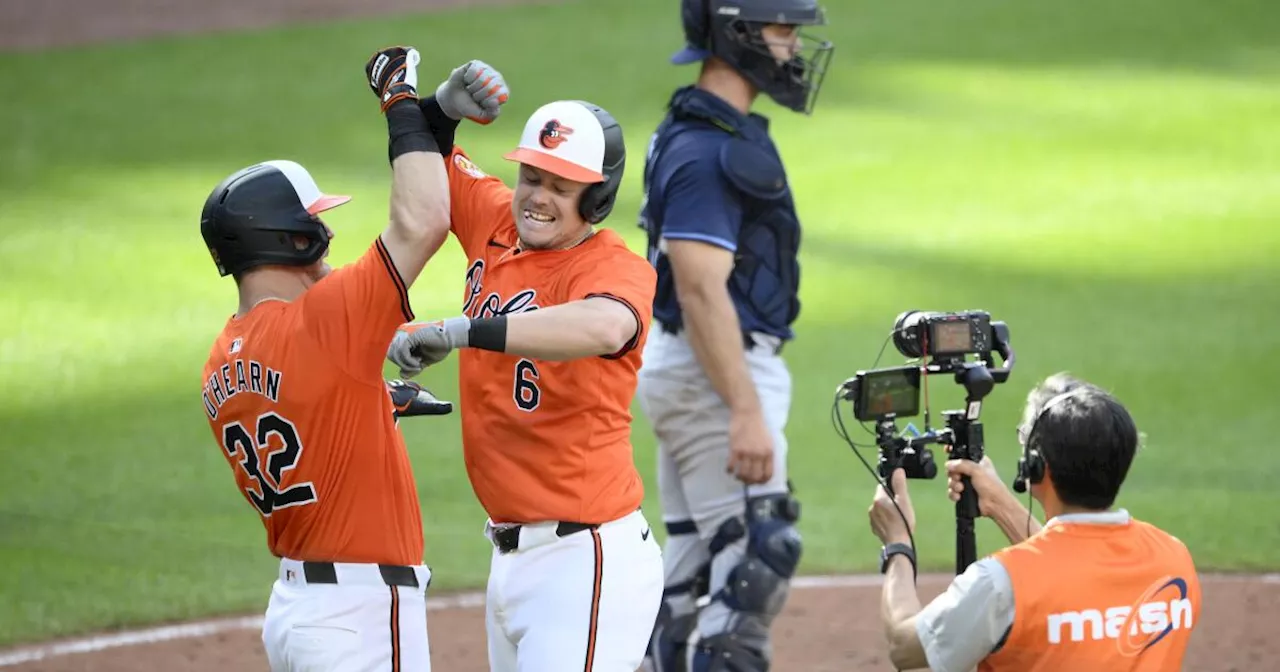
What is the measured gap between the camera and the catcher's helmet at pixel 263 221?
3.92m

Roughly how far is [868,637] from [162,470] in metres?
4.03

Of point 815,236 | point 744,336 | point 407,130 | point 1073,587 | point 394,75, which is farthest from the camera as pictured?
point 815,236

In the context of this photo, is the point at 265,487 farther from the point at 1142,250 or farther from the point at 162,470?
the point at 1142,250

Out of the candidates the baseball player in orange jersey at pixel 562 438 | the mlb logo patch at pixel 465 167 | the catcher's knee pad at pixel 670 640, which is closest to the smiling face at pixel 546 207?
the baseball player in orange jersey at pixel 562 438

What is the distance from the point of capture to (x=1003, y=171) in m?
15.2

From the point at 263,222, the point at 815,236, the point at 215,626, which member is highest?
the point at 263,222

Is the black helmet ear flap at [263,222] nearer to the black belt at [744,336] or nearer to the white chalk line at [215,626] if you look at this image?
the black belt at [744,336]

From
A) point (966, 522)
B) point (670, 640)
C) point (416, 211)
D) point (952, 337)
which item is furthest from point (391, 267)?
point (670, 640)

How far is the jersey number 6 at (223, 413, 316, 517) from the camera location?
12.8 feet

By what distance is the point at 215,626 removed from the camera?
21.8ft

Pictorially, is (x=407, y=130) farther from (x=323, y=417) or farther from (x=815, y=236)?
(x=815, y=236)

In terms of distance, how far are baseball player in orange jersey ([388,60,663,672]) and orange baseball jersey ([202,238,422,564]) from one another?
0.80ft

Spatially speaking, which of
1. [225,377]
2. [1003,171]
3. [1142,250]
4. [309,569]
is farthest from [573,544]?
[1003,171]

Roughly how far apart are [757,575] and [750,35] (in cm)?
166
